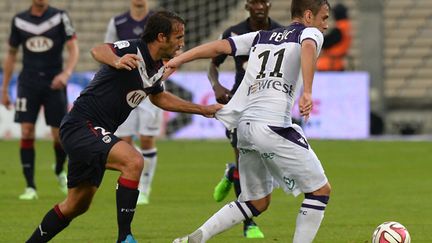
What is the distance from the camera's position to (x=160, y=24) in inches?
318

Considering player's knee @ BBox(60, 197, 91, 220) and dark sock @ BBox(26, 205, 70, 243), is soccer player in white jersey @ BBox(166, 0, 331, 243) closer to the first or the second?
player's knee @ BBox(60, 197, 91, 220)

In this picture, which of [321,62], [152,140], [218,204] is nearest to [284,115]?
[218,204]

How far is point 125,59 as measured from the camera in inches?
310

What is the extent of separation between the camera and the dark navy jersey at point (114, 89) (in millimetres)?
8078

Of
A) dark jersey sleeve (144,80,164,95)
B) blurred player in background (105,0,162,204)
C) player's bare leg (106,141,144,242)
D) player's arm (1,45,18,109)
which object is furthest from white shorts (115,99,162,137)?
player's bare leg (106,141,144,242)

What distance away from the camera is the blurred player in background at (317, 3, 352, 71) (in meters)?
25.2

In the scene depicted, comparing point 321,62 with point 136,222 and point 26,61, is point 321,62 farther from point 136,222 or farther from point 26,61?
point 136,222

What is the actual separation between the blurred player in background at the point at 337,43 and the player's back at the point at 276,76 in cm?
1726

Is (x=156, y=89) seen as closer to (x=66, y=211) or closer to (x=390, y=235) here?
(x=66, y=211)

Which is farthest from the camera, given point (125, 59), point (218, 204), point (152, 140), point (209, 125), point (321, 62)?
point (321, 62)

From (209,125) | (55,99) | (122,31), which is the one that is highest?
(122,31)

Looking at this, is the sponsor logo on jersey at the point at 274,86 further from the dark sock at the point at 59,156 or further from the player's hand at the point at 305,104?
the dark sock at the point at 59,156

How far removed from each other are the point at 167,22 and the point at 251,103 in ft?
2.78

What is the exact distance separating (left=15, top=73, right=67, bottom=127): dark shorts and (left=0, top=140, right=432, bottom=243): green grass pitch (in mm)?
949
